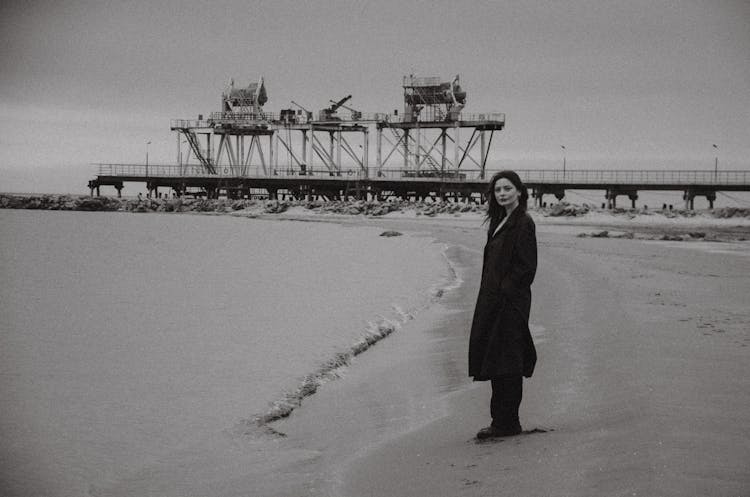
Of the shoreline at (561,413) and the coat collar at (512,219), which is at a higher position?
the coat collar at (512,219)

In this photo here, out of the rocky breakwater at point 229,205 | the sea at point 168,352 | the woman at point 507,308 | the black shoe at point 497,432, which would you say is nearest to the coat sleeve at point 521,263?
the woman at point 507,308

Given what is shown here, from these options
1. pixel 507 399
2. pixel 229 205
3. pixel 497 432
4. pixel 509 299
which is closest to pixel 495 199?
pixel 509 299

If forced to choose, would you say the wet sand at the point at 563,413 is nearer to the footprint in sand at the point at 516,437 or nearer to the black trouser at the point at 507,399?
the footprint in sand at the point at 516,437

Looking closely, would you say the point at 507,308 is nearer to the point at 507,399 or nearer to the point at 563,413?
the point at 507,399

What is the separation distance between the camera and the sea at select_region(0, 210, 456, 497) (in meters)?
6.07

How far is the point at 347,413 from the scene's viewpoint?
6.74 m

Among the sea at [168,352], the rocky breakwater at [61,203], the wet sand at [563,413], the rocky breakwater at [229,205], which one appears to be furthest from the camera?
the rocky breakwater at [61,203]

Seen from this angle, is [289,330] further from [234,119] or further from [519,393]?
Result: [234,119]

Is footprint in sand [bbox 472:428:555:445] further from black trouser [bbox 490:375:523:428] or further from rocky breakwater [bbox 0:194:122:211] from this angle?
rocky breakwater [bbox 0:194:122:211]

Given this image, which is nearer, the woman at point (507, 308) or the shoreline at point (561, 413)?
the shoreline at point (561, 413)

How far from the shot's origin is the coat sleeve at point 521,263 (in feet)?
16.3

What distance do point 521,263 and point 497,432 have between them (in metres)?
1.17

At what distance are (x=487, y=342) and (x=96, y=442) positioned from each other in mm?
3531

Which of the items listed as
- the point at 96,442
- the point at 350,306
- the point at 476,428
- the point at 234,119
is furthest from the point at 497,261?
the point at 234,119
